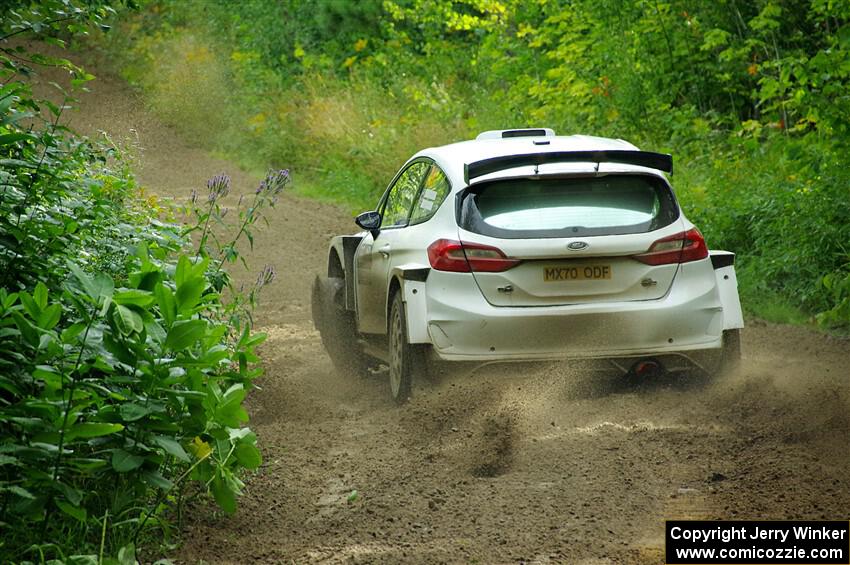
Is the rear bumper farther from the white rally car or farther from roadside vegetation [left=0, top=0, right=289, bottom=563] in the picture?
roadside vegetation [left=0, top=0, right=289, bottom=563]

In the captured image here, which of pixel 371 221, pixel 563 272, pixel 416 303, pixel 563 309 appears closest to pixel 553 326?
pixel 563 309

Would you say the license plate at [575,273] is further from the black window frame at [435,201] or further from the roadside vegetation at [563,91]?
the roadside vegetation at [563,91]

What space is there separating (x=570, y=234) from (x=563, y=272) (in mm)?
239

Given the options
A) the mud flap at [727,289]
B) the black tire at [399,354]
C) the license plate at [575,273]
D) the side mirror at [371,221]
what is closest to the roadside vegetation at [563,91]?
the mud flap at [727,289]

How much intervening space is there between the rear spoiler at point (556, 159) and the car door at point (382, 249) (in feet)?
3.36

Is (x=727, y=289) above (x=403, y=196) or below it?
below

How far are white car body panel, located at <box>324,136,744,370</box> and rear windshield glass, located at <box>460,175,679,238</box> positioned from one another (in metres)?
0.06

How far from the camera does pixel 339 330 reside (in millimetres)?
10078

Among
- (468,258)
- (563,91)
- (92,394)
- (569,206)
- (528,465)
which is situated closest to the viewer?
(92,394)

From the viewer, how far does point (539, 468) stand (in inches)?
247

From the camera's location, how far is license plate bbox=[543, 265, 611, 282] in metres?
7.50

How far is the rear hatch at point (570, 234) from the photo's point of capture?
7.49 metres

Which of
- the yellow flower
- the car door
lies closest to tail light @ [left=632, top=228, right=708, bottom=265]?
the car door

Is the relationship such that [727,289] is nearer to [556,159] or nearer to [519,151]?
[556,159]
